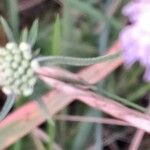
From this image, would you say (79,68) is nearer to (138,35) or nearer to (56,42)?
(56,42)

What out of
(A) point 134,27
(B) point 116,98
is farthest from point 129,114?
(A) point 134,27

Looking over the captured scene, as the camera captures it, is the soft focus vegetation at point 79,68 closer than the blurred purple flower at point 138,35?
No

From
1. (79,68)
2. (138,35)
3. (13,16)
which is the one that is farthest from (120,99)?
(138,35)

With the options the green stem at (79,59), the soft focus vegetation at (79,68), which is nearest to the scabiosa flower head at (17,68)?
the green stem at (79,59)

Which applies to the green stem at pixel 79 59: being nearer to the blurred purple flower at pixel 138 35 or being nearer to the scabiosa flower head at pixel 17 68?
the scabiosa flower head at pixel 17 68

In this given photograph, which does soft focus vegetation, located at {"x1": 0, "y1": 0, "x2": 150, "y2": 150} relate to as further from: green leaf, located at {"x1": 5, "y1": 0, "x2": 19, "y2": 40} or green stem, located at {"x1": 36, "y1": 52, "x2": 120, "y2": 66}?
green stem, located at {"x1": 36, "y1": 52, "x2": 120, "y2": 66}

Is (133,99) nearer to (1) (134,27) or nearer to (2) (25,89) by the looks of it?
(2) (25,89)
